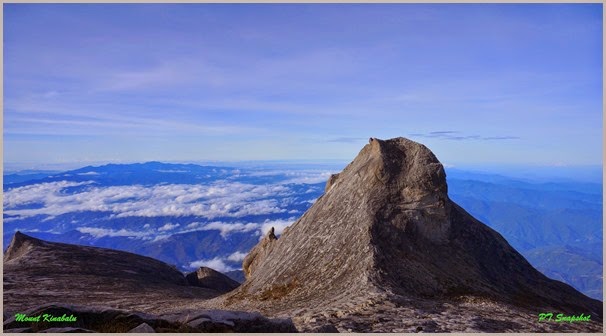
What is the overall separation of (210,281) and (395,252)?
1543 inches

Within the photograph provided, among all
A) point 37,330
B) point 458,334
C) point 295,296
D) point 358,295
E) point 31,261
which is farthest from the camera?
point 31,261

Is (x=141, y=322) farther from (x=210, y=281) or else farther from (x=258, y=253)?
(x=210, y=281)

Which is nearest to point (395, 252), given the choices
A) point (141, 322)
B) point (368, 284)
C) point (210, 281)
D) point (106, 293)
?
point (368, 284)

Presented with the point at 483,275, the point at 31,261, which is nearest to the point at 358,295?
the point at 483,275

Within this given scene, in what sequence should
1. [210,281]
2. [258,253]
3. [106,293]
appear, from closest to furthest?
[106,293] < [258,253] < [210,281]

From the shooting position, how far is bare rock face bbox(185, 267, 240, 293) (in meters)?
64.4

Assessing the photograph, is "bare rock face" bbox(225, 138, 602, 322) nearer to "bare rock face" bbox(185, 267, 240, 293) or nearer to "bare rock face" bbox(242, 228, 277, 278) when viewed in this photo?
"bare rock face" bbox(242, 228, 277, 278)

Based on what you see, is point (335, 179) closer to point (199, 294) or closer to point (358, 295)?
point (199, 294)

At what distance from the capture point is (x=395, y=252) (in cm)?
3241

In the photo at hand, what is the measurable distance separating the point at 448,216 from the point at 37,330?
28635mm

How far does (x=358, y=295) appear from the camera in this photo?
26.4 meters

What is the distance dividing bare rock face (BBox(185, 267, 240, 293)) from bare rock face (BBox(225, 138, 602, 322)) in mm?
25465

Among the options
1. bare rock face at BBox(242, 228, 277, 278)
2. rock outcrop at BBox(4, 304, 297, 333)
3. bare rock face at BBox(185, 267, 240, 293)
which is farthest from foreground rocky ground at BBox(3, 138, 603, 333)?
bare rock face at BBox(185, 267, 240, 293)

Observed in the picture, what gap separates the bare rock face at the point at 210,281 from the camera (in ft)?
211
